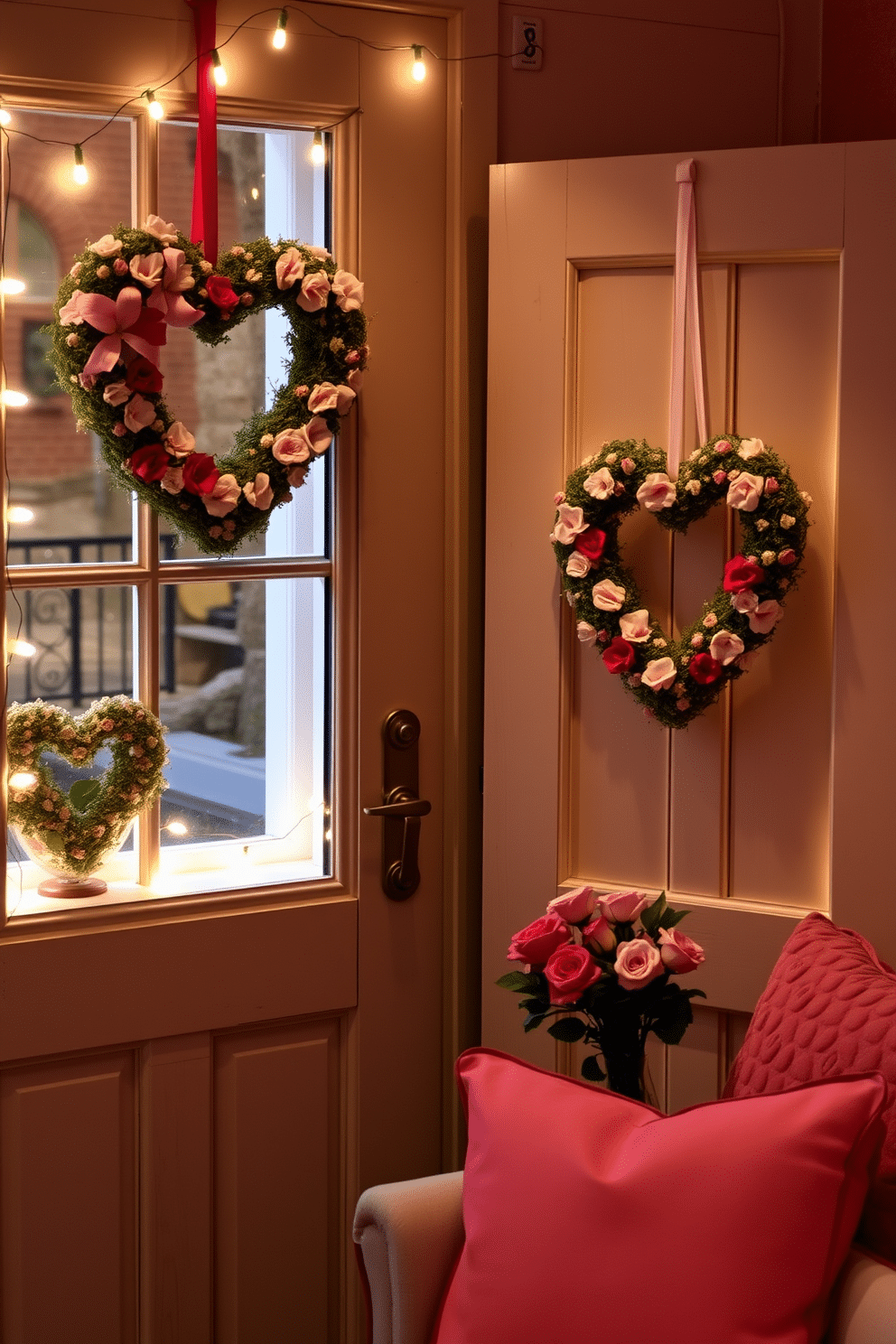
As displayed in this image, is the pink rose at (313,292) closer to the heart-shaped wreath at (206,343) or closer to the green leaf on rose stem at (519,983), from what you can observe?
the heart-shaped wreath at (206,343)

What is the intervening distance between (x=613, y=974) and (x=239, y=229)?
117 cm

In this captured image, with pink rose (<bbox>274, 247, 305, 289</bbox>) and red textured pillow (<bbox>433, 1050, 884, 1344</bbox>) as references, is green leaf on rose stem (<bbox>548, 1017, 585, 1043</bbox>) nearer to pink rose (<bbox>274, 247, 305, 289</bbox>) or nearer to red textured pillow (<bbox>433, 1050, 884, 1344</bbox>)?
red textured pillow (<bbox>433, 1050, 884, 1344</bbox>)

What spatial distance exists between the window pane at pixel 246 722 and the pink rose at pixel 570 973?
62 centimetres

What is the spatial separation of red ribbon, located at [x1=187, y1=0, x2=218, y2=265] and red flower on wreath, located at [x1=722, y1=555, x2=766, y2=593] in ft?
2.79

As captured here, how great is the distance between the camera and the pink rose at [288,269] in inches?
71.1

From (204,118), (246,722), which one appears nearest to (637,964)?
(246,722)

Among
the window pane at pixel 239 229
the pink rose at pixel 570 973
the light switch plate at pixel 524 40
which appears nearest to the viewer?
the pink rose at pixel 570 973

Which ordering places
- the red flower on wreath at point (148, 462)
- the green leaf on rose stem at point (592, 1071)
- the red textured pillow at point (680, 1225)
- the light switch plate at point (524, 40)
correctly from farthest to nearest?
A: the light switch plate at point (524, 40) < the red flower on wreath at point (148, 462) < the green leaf on rose stem at point (592, 1071) < the red textured pillow at point (680, 1225)

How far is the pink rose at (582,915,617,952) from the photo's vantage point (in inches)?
61.9

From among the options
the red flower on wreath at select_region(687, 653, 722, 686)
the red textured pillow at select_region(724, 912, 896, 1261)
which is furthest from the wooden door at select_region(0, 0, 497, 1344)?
the red textured pillow at select_region(724, 912, 896, 1261)

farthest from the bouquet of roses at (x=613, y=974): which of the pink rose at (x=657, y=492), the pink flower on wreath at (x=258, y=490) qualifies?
the pink flower on wreath at (x=258, y=490)

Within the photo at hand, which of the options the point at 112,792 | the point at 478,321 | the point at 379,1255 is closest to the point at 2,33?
the point at 478,321

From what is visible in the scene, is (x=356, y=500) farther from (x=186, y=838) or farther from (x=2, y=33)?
(x=2, y=33)

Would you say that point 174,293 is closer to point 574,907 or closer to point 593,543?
point 593,543
